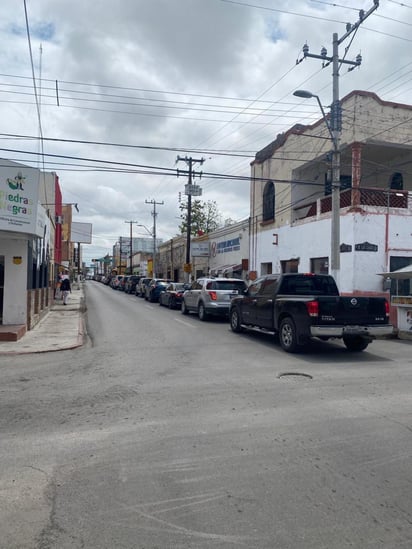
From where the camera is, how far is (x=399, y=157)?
2297cm

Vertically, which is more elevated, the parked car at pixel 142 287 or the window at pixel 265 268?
the window at pixel 265 268

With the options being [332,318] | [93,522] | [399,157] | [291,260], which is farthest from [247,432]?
[399,157]

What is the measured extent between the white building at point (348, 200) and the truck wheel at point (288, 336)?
6890 millimetres

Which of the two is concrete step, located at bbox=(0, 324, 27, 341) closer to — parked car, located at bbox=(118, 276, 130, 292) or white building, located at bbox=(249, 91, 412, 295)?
white building, located at bbox=(249, 91, 412, 295)

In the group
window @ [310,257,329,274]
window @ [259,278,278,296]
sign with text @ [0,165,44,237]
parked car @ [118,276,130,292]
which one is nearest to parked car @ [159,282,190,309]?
window @ [310,257,329,274]

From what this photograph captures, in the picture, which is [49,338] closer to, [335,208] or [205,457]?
[205,457]

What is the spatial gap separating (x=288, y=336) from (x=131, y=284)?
33963 millimetres

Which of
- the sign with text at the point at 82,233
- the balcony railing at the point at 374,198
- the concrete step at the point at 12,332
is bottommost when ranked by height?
the concrete step at the point at 12,332

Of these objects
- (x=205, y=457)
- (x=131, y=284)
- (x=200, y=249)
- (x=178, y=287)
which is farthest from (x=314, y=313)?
(x=131, y=284)

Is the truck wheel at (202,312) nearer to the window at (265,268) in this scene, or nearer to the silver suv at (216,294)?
the silver suv at (216,294)

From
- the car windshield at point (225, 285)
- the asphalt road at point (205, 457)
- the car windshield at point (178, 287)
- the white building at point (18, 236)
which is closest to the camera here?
the asphalt road at point (205, 457)

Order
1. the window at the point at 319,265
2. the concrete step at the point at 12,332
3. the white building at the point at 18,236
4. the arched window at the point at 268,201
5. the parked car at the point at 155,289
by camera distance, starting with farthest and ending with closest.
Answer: the parked car at the point at 155,289 < the arched window at the point at 268,201 < the window at the point at 319,265 < the white building at the point at 18,236 < the concrete step at the point at 12,332

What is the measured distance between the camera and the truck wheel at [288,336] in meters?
10.5

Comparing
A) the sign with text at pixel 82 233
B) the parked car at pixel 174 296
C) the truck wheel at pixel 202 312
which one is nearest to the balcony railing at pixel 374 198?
the truck wheel at pixel 202 312
